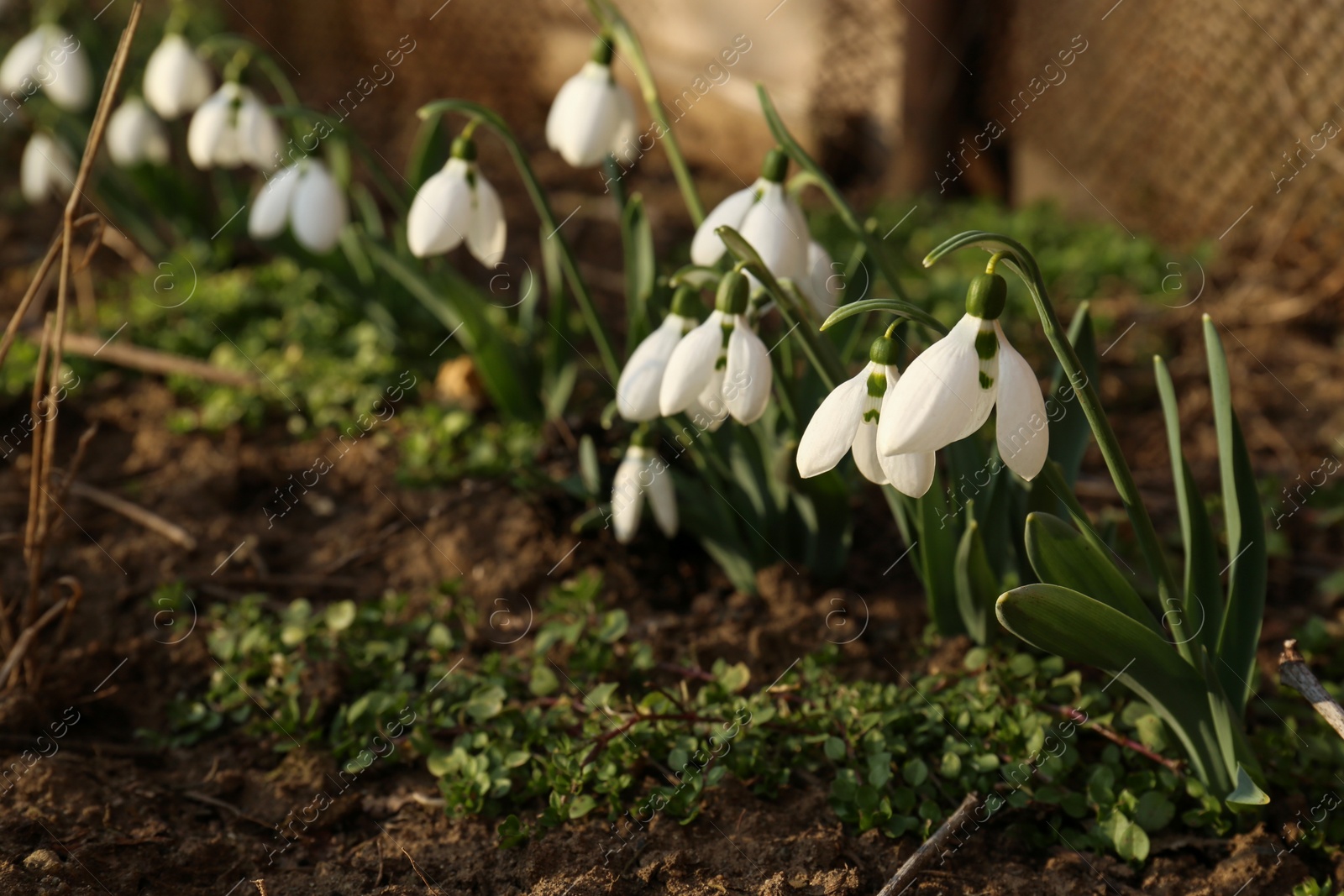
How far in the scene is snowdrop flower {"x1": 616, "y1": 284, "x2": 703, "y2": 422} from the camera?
1646 millimetres

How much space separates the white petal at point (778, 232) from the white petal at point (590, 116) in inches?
16.0

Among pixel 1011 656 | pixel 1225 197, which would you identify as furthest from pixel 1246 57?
pixel 1011 656

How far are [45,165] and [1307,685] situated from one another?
3419 mm

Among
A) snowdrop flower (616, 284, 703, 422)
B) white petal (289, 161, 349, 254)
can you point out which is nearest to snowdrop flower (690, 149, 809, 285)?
snowdrop flower (616, 284, 703, 422)

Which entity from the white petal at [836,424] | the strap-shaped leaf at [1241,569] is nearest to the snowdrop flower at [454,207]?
the white petal at [836,424]

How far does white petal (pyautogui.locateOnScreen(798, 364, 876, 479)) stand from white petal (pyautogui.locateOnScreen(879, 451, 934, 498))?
0.06m

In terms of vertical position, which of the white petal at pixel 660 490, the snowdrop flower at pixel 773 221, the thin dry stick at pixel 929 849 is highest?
the snowdrop flower at pixel 773 221

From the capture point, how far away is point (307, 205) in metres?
2.47

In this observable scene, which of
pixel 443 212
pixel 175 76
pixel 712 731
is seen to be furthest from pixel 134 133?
pixel 712 731

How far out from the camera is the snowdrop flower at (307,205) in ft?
8.12

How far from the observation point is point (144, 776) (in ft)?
5.82

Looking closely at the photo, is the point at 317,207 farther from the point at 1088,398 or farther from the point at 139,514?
the point at 1088,398

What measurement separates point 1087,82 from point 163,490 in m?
3.29

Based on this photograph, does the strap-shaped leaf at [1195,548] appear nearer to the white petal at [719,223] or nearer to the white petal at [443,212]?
the white petal at [719,223]
